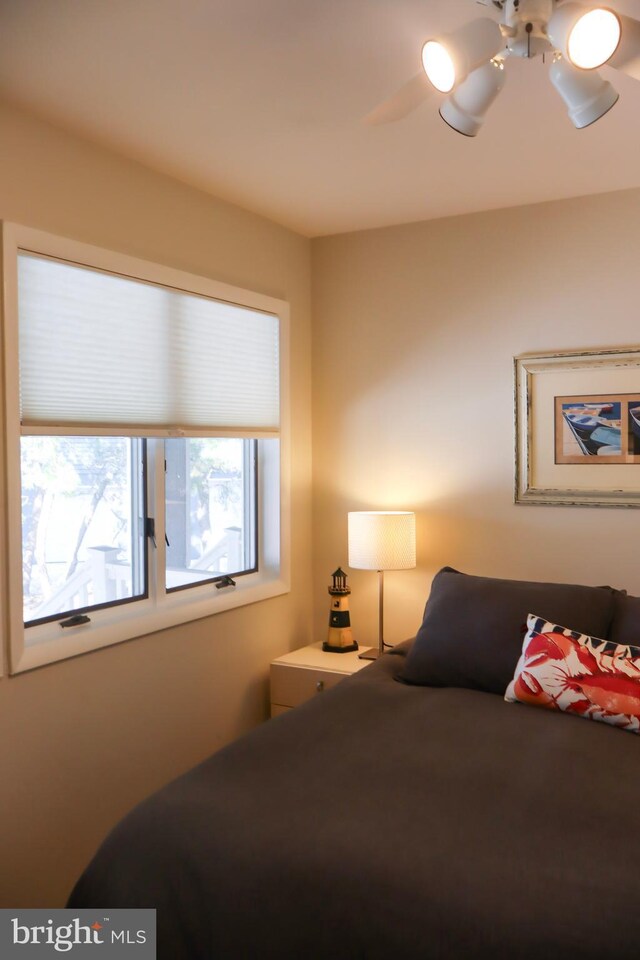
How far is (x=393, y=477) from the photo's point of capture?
3.85 m

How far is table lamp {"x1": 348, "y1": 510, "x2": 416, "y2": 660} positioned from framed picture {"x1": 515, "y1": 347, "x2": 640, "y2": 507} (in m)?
0.52

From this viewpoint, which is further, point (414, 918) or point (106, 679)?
point (106, 679)

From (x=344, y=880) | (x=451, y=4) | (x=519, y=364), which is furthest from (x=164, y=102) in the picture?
(x=344, y=880)

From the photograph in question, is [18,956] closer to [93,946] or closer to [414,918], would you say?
[93,946]

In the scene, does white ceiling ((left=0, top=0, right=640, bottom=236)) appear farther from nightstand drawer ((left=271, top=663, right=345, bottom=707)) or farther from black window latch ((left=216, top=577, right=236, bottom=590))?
nightstand drawer ((left=271, top=663, right=345, bottom=707))

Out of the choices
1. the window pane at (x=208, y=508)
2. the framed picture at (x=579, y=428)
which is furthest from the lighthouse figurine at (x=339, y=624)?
the framed picture at (x=579, y=428)

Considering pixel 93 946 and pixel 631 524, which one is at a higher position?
pixel 631 524

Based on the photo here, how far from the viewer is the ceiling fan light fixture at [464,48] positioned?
5.49ft

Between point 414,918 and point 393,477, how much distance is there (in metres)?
2.41

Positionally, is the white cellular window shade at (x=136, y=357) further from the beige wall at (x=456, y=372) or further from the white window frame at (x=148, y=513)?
the beige wall at (x=456, y=372)

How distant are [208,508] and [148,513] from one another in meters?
0.39

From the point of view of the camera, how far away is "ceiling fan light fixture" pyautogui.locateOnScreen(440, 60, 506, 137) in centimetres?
187

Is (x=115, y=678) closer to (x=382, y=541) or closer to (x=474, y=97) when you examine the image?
(x=382, y=541)

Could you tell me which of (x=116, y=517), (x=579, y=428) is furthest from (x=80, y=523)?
(x=579, y=428)
